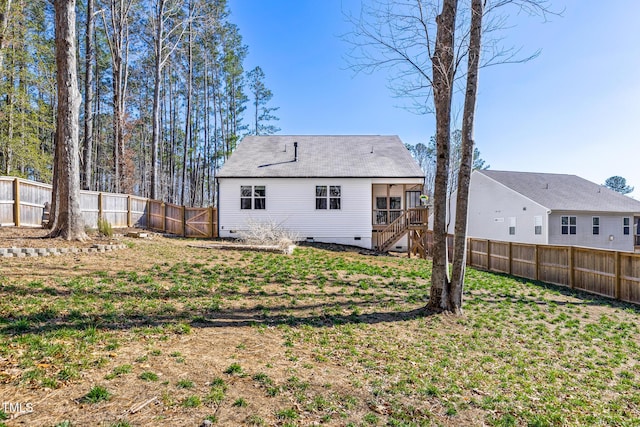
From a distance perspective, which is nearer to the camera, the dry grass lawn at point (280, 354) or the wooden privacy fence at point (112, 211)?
the dry grass lawn at point (280, 354)

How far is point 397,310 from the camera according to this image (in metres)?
5.96

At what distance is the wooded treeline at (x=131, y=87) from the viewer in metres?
17.0

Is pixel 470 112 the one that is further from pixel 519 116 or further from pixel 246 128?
pixel 246 128

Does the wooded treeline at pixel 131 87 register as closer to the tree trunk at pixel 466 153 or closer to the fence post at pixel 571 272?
the tree trunk at pixel 466 153

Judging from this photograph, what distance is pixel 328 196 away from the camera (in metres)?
15.6

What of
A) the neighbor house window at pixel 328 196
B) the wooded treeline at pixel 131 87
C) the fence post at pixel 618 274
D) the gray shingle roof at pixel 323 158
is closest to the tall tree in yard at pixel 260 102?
the wooded treeline at pixel 131 87

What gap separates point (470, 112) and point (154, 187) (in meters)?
17.0

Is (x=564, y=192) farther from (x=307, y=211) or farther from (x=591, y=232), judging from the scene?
(x=307, y=211)

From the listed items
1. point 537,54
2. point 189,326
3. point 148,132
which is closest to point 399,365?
point 189,326

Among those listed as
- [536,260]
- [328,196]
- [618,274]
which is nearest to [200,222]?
[328,196]

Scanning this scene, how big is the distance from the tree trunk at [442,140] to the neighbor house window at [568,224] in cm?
1748

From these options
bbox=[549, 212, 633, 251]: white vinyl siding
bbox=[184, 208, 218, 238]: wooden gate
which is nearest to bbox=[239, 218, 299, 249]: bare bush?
bbox=[184, 208, 218, 238]: wooden gate

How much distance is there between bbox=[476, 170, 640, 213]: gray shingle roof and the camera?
18797 millimetres

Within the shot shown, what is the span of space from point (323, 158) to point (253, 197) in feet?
14.5
